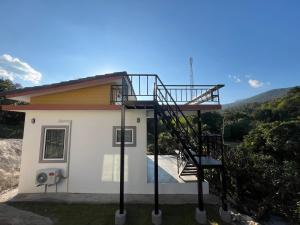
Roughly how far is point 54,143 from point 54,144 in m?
0.04

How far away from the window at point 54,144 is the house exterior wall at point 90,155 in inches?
6.7

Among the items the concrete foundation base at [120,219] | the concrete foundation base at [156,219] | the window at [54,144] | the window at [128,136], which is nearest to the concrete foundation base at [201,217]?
the concrete foundation base at [156,219]

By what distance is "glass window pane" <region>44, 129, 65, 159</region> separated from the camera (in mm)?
8180

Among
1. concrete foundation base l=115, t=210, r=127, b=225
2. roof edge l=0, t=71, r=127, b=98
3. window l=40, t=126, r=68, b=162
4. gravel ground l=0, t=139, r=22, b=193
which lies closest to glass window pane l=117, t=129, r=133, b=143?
window l=40, t=126, r=68, b=162

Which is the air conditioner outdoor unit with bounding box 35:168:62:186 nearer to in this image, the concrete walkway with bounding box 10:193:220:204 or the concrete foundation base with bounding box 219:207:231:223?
the concrete walkway with bounding box 10:193:220:204

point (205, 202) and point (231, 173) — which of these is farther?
point (231, 173)

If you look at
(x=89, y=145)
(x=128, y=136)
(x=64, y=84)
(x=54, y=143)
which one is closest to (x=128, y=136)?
(x=128, y=136)

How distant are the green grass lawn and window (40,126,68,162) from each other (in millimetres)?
1735

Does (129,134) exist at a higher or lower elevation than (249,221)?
higher

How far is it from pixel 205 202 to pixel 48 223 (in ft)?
17.4

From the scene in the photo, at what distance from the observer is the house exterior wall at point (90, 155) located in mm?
8031

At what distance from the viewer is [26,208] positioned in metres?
6.79

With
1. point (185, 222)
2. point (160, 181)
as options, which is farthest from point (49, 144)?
point (185, 222)

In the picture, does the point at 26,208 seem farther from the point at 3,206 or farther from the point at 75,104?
the point at 75,104
